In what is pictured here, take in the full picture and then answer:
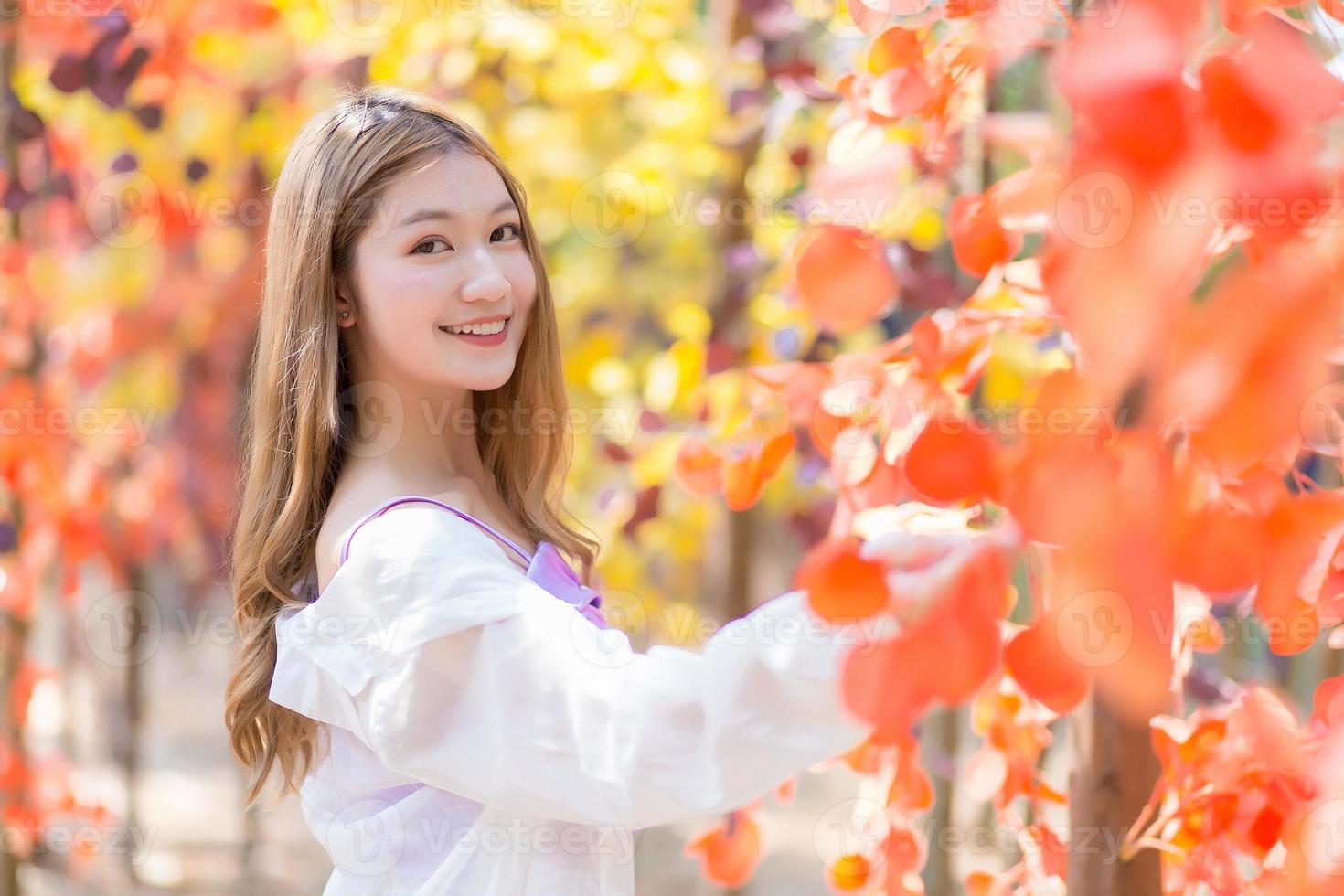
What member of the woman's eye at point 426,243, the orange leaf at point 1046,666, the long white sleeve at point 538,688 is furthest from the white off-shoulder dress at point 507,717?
the woman's eye at point 426,243

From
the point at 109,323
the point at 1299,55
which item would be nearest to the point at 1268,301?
the point at 1299,55

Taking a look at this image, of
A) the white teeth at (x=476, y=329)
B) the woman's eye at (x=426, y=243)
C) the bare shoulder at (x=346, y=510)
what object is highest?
the woman's eye at (x=426, y=243)

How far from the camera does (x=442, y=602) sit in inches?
33.7

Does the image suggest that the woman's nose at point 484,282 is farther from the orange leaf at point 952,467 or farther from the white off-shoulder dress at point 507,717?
the orange leaf at point 952,467

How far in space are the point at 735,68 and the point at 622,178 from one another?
417mm

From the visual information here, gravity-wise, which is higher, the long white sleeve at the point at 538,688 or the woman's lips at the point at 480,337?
the woman's lips at the point at 480,337

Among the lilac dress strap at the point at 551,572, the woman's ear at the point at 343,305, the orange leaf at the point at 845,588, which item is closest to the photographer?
the orange leaf at the point at 845,588

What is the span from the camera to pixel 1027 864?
1.04 m

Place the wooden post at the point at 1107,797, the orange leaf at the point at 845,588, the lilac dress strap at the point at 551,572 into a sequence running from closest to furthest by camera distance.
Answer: the orange leaf at the point at 845,588, the wooden post at the point at 1107,797, the lilac dress strap at the point at 551,572

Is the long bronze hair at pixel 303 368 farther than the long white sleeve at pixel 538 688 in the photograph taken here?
Yes

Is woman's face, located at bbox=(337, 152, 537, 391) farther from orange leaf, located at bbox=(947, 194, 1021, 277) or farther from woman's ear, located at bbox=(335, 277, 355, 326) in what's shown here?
orange leaf, located at bbox=(947, 194, 1021, 277)

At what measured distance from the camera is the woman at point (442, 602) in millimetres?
714

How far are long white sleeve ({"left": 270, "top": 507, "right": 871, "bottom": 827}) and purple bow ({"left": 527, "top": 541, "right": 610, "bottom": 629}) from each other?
116 millimetres

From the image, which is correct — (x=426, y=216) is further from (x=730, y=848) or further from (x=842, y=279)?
(x=730, y=848)
